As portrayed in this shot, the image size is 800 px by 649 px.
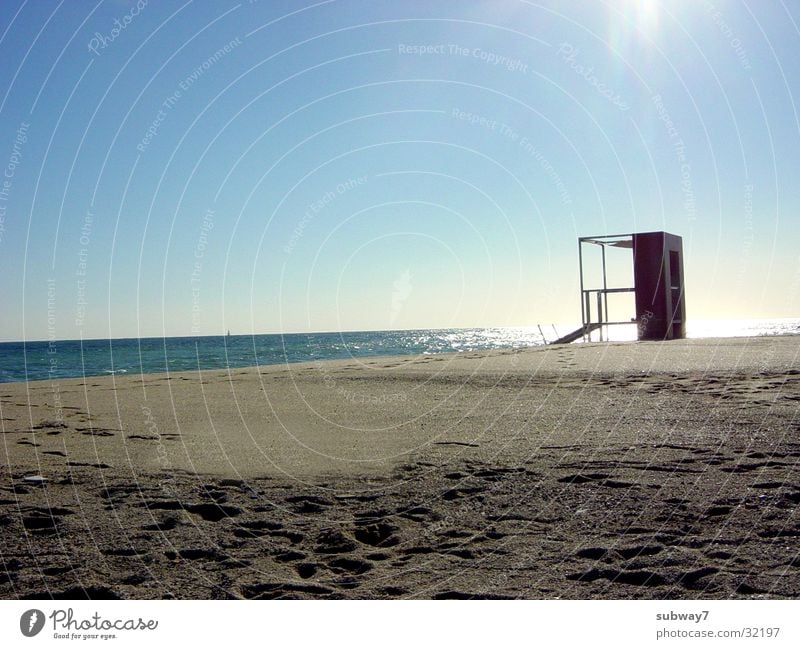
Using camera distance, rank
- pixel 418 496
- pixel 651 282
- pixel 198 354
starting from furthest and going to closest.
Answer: pixel 198 354 → pixel 651 282 → pixel 418 496

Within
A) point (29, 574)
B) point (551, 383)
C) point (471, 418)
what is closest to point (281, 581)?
point (29, 574)

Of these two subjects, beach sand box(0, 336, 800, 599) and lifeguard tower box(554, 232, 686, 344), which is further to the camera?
lifeguard tower box(554, 232, 686, 344)

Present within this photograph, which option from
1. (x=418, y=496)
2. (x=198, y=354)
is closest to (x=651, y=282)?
(x=418, y=496)

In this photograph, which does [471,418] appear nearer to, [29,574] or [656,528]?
[656,528]

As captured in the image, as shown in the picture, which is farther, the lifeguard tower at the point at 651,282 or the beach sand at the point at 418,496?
the lifeguard tower at the point at 651,282

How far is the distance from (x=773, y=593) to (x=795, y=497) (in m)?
1.70

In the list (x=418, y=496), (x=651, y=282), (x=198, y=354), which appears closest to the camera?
(x=418, y=496)

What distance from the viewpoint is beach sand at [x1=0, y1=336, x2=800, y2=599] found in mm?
4090

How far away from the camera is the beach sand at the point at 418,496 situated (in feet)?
13.4

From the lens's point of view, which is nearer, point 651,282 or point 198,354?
point 651,282

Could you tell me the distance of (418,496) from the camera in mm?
5738

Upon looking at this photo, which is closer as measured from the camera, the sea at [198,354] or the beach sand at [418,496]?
the beach sand at [418,496]

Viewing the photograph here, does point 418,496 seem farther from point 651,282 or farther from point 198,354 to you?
point 198,354

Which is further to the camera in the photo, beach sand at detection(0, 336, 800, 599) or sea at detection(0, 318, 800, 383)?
sea at detection(0, 318, 800, 383)
